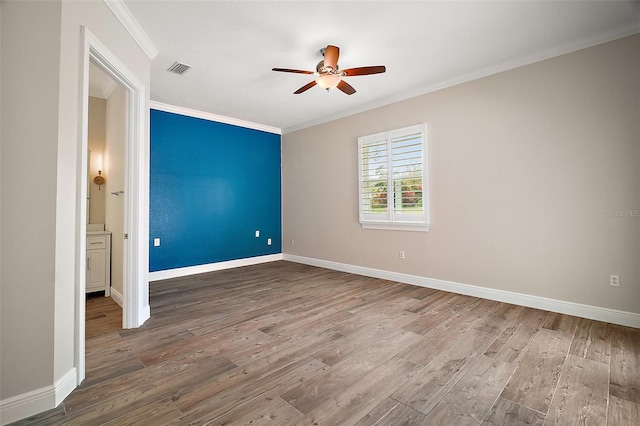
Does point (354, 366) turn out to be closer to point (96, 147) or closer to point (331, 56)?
point (331, 56)

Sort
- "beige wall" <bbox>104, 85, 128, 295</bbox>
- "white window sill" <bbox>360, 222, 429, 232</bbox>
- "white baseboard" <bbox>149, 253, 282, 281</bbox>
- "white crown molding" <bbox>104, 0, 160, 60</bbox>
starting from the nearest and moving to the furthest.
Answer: "white crown molding" <bbox>104, 0, 160, 60</bbox> → "beige wall" <bbox>104, 85, 128, 295</bbox> → "white window sill" <bbox>360, 222, 429, 232</bbox> → "white baseboard" <bbox>149, 253, 282, 281</bbox>

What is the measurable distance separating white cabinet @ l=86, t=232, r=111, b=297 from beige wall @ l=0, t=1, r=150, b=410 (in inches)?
89.5

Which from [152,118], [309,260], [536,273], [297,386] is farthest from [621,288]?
[152,118]

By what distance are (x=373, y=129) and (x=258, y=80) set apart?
195 cm

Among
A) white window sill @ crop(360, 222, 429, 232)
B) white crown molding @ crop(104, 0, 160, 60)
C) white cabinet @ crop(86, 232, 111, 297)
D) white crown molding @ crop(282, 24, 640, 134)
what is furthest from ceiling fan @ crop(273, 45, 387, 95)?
white cabinet @ crop(86, 232, 111, 297)

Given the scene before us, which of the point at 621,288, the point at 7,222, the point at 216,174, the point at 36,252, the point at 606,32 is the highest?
the point at 606,32

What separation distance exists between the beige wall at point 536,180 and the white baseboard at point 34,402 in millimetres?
3875

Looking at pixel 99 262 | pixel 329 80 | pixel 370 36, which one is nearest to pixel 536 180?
pixel 370 36

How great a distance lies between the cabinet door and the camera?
12.0 ft

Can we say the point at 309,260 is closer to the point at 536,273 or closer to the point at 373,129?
the point at 373,129

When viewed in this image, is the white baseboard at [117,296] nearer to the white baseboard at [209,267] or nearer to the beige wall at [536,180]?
the white baseboard at [209,267]

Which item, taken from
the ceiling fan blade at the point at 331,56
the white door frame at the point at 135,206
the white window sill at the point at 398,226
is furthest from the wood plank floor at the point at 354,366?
the ceiling fan blade at the point at 331,56

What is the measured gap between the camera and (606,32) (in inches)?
109

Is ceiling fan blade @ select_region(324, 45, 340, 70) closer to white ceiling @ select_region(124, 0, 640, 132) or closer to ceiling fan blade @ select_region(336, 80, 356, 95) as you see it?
white ceiling @ select_region(124, 0, 640, 132)
